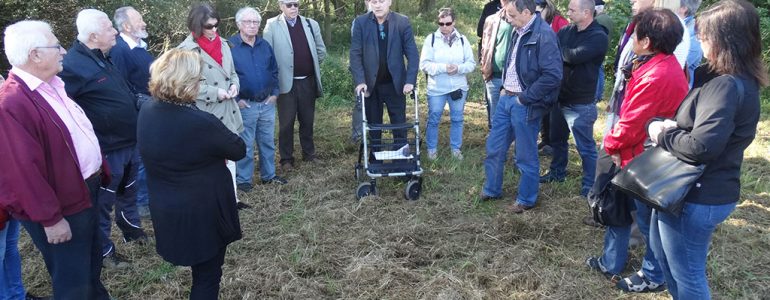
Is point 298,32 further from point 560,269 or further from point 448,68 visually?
point 560,269

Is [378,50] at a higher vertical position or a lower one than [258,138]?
higher

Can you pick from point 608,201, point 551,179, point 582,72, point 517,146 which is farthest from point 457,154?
point 608,201

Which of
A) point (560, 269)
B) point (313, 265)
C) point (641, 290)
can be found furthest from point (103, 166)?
point (641, 290)

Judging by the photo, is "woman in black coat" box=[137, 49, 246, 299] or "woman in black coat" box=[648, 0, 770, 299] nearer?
"woman in black coat" box=[648, 0, 770, 299]

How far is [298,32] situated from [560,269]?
12.3 ft

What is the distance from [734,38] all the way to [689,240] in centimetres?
97

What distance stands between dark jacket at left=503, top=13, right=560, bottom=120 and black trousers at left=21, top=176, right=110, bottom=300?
10.9ft

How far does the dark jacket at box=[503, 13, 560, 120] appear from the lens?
4520 mm

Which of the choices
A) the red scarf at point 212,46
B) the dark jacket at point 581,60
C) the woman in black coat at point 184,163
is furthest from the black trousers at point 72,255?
the dark jacket at point 581,60

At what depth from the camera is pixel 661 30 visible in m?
3.03

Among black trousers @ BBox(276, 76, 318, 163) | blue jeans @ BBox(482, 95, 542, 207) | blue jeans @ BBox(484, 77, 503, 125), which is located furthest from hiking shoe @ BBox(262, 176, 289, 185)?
blue jeans @ BBox(484, 77, 503, 125)

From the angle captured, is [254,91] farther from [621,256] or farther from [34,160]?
[621,256]

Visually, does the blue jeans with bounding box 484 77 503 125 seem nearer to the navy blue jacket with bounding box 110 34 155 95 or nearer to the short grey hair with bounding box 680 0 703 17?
the short grey hair with bounding box 680 0 703 17

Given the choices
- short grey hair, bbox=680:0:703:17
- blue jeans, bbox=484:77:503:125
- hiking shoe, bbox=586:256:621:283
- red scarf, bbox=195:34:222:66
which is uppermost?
→ short grey hair, bbox=680:0:703:17
